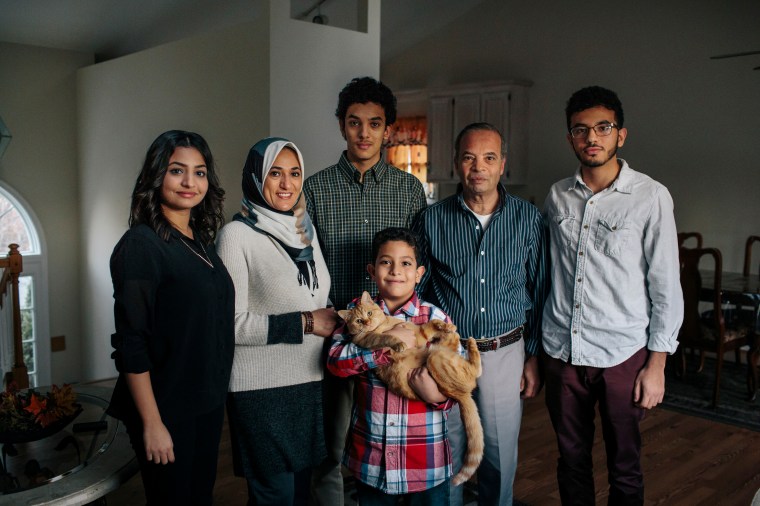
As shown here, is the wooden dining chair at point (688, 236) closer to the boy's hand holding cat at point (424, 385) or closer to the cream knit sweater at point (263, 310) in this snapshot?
the boy's hand holding cat at point (424, 385)

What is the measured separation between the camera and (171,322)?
1.56 m

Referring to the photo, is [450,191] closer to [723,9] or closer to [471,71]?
[471,71]

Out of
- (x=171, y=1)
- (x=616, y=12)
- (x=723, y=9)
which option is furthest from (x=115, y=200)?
(x=723, y=9)

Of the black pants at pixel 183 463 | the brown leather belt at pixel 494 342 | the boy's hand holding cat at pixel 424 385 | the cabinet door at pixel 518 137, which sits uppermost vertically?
the cabinet door at pixel 518 137

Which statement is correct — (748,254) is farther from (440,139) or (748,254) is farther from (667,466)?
(440,139)

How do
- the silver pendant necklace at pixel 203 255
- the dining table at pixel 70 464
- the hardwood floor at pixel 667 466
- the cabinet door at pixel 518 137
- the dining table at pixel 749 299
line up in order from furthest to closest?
the cabinet door at pixel 518 137
the dining table at pixel 749 299
the hardwood floor at pixel 667 466
the dining table at pixel 70 464
the silver pendant necklace at pixel 203 255

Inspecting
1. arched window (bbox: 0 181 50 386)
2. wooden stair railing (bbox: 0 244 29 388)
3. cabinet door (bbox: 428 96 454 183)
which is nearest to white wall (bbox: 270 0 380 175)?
wooden stair railing (bbox: 0 244 29 388)

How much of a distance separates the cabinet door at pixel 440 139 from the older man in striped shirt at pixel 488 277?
5.22 metres

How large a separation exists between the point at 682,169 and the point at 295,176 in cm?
499

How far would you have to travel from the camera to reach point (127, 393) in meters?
1.61

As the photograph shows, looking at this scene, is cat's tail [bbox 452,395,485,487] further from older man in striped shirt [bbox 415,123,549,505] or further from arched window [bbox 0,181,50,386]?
arched window [bbox 0,181,50,386]

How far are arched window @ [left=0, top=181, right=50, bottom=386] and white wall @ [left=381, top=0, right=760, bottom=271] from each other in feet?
16.1

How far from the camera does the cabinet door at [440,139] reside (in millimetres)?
7305

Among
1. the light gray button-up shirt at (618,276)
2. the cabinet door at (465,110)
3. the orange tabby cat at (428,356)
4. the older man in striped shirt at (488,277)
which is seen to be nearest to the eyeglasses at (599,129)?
the light gray button-up shirt at (618,276)
